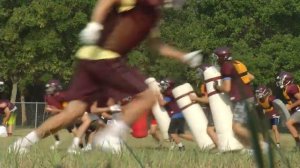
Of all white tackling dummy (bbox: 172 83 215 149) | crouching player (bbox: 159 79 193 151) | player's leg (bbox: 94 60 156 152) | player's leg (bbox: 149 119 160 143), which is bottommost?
player's leg (bbox: 149 119 160 143)

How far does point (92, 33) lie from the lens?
428cm

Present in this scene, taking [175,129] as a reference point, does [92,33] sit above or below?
above

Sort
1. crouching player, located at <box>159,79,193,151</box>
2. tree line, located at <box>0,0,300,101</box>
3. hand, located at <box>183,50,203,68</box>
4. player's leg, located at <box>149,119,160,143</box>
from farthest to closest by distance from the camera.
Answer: tree line, located at <box>0,0,300,101</box>
player's leg, located at <box>149,119,160,143</box>
crouching player, located at <box>159,79,193,151</box>
hand, located at <box>183,50,203,68</box>

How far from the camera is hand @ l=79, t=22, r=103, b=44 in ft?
14.0

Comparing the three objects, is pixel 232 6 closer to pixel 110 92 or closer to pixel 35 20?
pixel 35 20

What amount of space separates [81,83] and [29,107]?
29869mm

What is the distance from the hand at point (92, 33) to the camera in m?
4.26

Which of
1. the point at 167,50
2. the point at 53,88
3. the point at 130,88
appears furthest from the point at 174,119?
the point at 130,88

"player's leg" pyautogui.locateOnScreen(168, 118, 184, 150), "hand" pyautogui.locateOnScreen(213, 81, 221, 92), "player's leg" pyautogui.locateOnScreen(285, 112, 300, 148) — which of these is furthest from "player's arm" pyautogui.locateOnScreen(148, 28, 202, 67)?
"player's leg" pyautogui.locateOnScreen(168, 118, 184, 150)

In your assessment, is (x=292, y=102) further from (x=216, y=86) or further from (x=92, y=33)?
(x=92, y=33)

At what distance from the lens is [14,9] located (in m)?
39.7

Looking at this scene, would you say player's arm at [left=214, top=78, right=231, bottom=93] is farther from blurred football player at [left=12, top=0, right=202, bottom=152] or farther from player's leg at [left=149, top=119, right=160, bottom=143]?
player's leg at [left=149, top=119, right=160, bottom=143]

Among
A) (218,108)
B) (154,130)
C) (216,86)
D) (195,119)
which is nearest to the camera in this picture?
(218,108)

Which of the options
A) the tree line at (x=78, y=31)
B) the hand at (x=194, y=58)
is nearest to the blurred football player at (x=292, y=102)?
the hand at (x=194, y=58)
